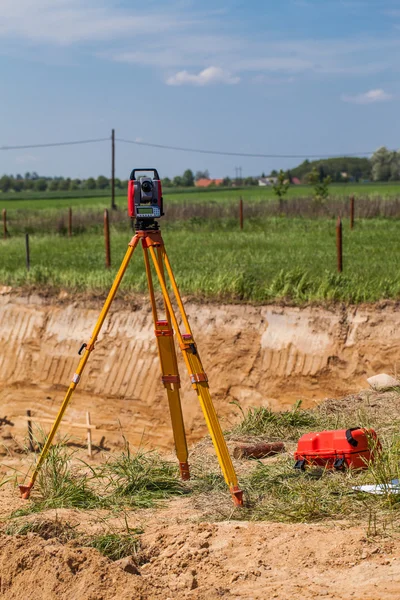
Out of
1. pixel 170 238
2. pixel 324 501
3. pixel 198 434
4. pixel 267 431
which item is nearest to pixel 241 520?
pixel 324 501

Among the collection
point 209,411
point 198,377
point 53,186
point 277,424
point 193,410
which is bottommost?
point 193,410

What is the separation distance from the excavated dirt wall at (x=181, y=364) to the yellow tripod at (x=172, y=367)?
4091 millimetres

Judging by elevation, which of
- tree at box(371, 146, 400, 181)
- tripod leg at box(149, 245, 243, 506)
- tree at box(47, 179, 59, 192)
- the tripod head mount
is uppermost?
tree at box(371, 146, 400, 181)

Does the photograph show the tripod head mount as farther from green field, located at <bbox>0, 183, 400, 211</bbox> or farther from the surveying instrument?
green field, located at <bbox>0, 183, 400, 211</bbox>

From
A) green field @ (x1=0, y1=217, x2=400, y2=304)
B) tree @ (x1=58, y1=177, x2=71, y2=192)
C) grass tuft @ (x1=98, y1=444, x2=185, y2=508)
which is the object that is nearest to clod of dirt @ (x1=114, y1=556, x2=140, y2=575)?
grass tuft @ (x1=98, y1=444, x2=185, y2=508)

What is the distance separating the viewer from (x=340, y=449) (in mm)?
6145

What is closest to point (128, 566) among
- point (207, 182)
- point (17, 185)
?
point (207, 182)

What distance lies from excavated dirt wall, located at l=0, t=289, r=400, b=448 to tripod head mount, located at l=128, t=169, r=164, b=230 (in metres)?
4.86

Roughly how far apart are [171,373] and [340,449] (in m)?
1.45

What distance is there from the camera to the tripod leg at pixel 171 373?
6449 mm

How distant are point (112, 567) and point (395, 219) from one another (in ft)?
72.9

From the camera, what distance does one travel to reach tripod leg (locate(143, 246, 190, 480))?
6.45 meters

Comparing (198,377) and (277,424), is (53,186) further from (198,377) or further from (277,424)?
(198,377)

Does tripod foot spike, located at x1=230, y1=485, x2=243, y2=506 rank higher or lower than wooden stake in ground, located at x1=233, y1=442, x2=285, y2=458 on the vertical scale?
higher
